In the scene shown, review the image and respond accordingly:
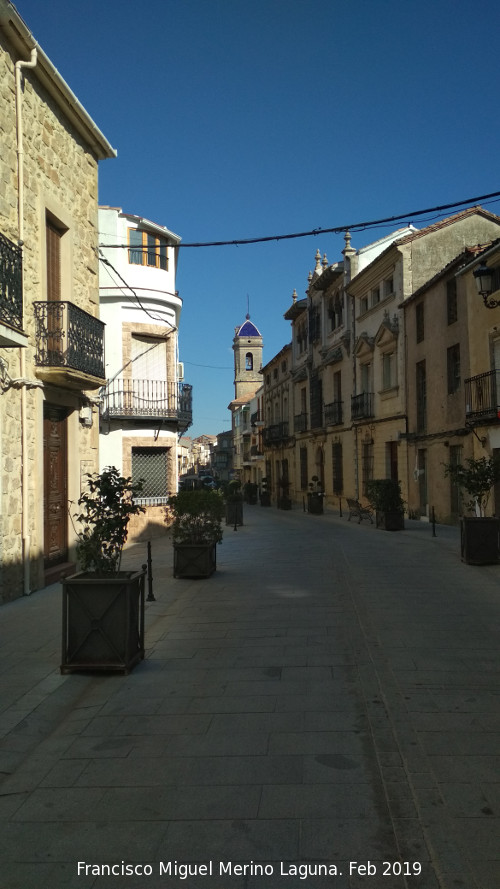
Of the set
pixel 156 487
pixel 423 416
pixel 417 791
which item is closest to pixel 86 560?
pixel 417 791

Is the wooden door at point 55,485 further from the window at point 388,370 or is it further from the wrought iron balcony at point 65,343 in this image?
the window at point 388,370

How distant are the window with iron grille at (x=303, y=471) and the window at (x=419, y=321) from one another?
1787 cm

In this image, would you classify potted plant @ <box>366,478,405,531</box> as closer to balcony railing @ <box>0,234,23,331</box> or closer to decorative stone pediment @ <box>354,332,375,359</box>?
decorative stone pediment @ <box>354,332,375,359</box>

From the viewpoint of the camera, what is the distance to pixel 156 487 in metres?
19.7

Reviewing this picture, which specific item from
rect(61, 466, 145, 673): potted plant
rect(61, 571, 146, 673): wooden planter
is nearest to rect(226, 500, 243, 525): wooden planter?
rect(61, 466, 145, 673): potted plant

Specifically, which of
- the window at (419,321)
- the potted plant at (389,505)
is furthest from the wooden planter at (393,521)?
the window at (419,321)

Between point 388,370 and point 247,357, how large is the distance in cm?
5597

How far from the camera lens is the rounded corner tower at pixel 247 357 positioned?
269ft

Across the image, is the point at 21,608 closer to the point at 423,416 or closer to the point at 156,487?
the point at 156,487

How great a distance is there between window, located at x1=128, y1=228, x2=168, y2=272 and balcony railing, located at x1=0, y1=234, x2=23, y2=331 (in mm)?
10083

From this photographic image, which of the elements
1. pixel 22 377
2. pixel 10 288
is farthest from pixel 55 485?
pixel 10 288

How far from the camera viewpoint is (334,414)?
113 ft

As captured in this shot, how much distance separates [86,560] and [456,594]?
598 centimetres

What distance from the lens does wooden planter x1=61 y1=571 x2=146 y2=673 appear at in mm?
5867
